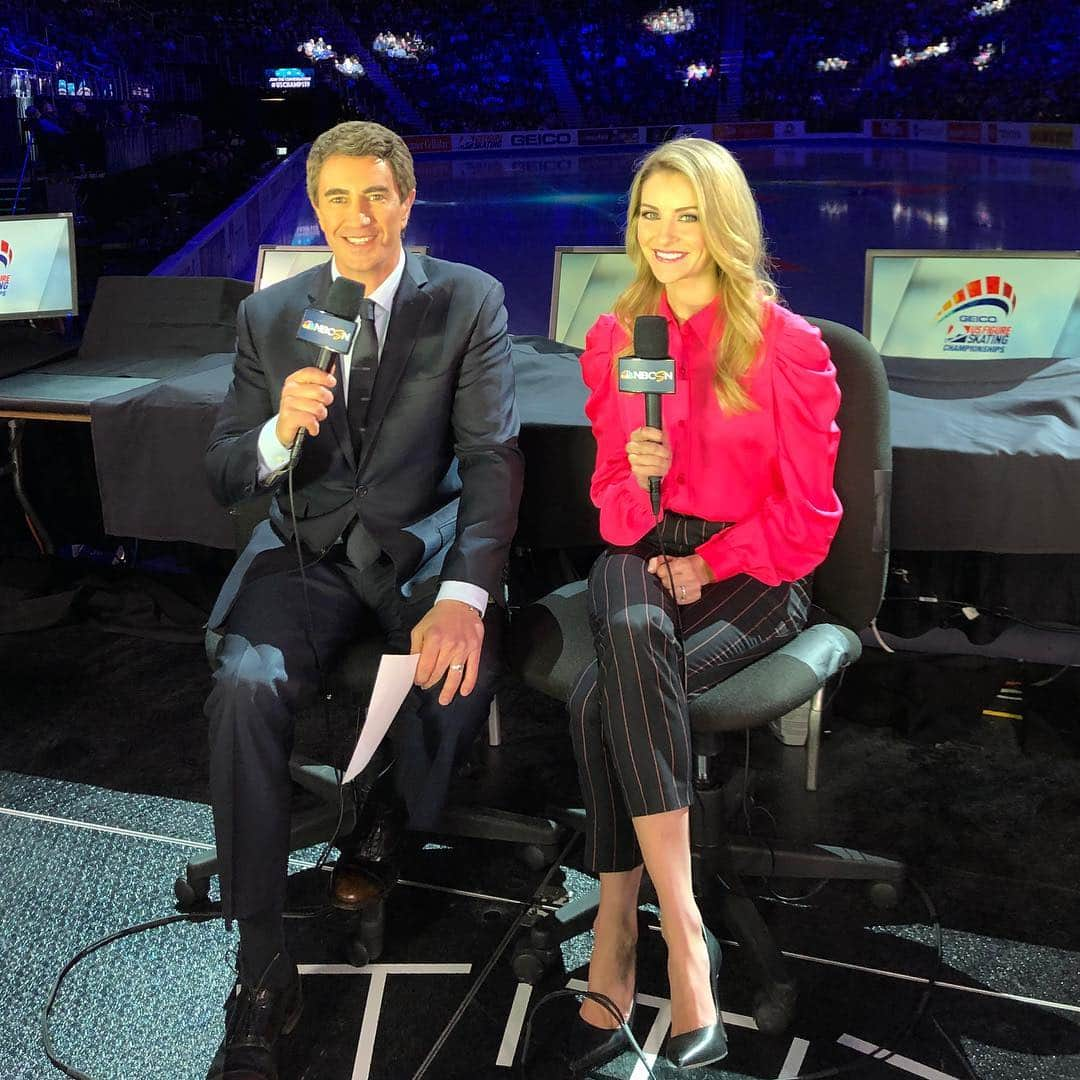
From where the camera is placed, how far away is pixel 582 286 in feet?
9.69

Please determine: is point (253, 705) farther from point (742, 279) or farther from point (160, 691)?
point (160, 691)

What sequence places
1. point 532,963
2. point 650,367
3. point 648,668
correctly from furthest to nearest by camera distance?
point 532,963 < point 648,668 < point 650,367

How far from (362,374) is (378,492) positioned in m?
0.21

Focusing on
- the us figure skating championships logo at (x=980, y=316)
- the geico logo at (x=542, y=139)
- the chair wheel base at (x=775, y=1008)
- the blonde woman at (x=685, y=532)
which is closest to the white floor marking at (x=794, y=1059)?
the chair wheel base at (x=775, y=1008)

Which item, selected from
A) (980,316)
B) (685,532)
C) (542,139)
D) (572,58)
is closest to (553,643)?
(685,532)

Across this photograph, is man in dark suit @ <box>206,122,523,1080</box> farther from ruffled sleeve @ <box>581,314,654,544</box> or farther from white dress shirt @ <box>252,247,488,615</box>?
ruffled sleeve @ <box>581,314,654,544</box>

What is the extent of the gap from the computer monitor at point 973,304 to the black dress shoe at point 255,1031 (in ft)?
6.57

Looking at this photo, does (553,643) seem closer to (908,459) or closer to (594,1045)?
(594,1045)

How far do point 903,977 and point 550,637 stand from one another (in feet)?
2.72

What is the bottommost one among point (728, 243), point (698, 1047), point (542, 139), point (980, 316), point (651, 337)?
point (698, 1047)

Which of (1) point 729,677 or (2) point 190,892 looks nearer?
(1) point 729,677

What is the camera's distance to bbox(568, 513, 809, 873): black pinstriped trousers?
159cm

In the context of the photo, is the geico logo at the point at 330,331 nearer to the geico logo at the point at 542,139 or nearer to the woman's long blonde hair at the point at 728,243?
the woman's long blonde hair at the point at 728,243

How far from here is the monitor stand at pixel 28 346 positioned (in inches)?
117
